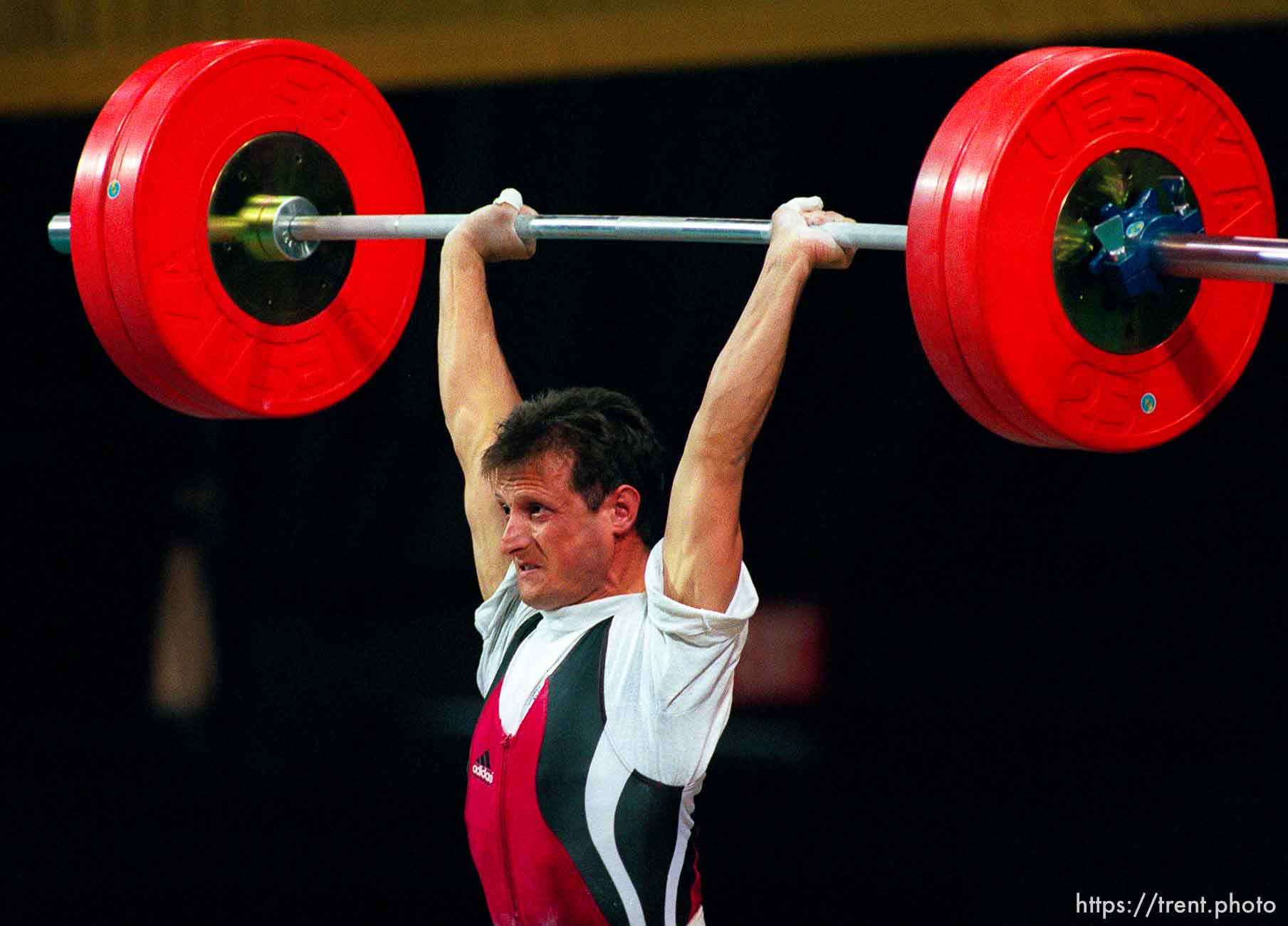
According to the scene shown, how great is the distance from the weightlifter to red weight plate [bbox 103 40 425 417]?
52cm

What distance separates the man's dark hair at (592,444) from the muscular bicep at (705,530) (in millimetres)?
282

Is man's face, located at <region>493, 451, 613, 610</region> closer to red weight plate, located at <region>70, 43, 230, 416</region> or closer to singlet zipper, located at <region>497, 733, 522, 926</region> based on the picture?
singlet zipper, located at <region>497, 733, 522, 926</region>

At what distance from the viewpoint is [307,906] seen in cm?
564

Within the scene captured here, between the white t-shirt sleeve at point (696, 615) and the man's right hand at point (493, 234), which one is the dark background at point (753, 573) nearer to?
the man's right hand at point (493, 234)

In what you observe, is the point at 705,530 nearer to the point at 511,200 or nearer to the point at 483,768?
the point at 483,768

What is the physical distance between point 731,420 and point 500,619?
714mm

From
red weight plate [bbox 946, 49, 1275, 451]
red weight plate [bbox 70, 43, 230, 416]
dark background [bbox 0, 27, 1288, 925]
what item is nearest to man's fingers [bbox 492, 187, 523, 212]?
red weight plate [bbox 70, 43, 230, 416]

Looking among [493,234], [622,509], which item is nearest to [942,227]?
[622,509]

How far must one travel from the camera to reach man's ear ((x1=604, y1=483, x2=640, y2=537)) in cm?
296

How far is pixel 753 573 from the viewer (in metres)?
4.75

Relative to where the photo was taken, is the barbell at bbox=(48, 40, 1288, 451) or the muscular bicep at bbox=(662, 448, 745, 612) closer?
the barbell at bbox=(48, 40, 1288, 451)

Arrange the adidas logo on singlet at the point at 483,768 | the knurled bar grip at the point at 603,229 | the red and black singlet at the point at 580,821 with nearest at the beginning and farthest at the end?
1. the knurled bar grip at the point at 603,229
2. the red and black singlet at the point at 580,821
3. the adidas logo on singlet at the point at 483,768

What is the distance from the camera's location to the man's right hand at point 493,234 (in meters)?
3.18

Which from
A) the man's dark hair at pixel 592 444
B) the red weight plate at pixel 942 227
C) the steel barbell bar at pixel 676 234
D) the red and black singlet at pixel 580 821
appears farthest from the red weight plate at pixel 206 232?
the red weight plate at pixel 942 227
